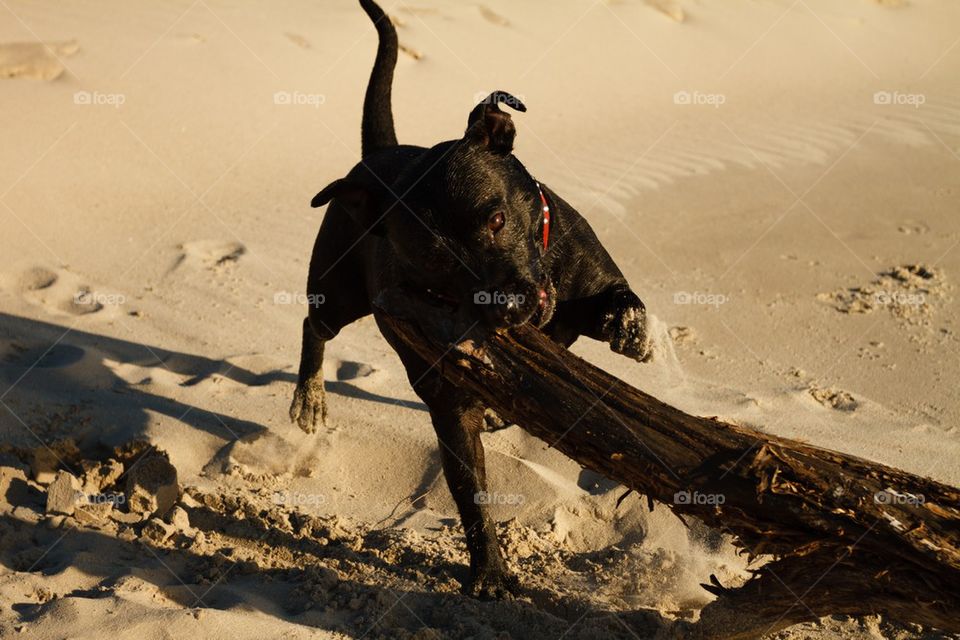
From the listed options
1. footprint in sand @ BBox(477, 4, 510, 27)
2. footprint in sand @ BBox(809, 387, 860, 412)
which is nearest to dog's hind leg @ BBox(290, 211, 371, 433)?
footprint in sand @ BBox(809, 387, 860, 412)

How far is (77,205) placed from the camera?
8055 millimetres

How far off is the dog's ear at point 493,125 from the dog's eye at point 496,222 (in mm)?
341

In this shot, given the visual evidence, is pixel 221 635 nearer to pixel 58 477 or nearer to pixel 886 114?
pixel 58 477

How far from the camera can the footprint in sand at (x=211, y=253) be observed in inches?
282

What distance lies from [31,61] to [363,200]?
719 cm

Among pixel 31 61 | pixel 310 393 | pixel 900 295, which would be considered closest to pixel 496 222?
pixel 310 393

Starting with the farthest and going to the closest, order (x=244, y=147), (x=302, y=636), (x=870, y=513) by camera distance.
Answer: (x=244, y=147) → (x=302, y=636) → (x=870, y=513)

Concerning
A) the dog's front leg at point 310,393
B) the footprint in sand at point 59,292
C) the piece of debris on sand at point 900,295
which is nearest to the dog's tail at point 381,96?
the dog's front leg at point 310,393

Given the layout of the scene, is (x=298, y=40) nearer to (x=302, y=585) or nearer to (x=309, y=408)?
(x=309, y=408)

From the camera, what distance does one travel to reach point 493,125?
366cm

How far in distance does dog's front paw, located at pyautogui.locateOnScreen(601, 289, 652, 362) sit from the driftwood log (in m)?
0.63

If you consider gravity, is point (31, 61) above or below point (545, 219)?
below

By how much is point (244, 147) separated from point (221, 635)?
660 centimetres

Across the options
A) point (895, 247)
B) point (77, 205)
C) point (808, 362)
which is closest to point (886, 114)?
point (895, 247)
